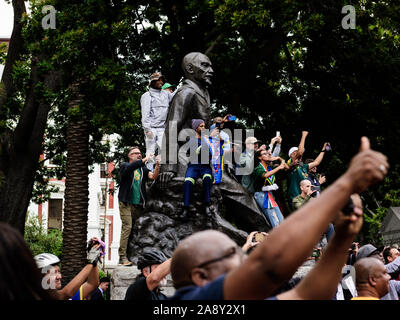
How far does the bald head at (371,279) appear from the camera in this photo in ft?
13.1

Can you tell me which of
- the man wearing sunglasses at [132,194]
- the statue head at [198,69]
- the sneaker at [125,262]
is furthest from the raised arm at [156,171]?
the statue head at [198,69]

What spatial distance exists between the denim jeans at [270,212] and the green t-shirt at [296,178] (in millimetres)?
731

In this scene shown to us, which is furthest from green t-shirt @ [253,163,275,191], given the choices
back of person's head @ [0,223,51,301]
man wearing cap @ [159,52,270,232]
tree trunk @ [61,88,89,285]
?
back of person's head @ [0,223,51,301]

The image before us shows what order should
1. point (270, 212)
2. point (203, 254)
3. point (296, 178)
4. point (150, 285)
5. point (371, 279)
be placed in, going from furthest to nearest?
1. point (296, 178)
2. point (270, 212)
3. point (150, 285)
4. point (371, 279)
5. point (203, 254)

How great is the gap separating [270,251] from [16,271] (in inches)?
31.0

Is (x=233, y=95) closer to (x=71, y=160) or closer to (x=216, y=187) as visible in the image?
(x=71, y=160)

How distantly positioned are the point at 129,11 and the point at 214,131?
7.32m

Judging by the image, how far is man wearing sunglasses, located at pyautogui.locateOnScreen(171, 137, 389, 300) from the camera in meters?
1.73

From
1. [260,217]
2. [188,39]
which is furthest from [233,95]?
[260,217]

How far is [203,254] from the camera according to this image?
2000 mm

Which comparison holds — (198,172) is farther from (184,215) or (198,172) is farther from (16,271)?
(16,271)

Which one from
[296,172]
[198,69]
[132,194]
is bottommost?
[132,194]

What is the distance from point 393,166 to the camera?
56.7ft

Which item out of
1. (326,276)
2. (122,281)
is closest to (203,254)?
(326,276)
